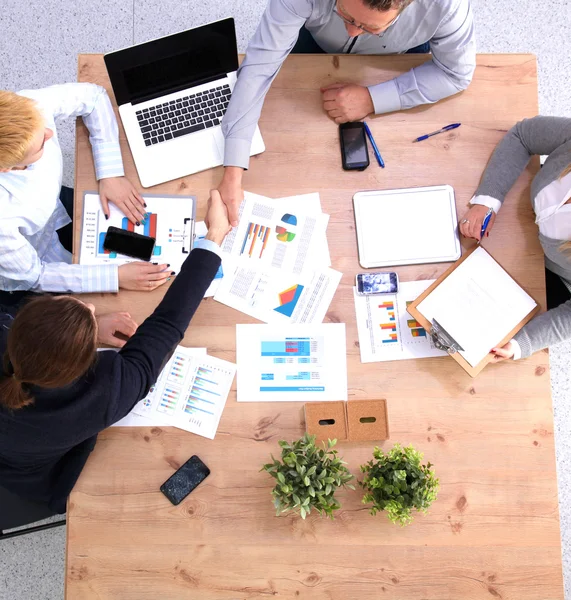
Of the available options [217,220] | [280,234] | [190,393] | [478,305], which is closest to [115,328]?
[190,393]

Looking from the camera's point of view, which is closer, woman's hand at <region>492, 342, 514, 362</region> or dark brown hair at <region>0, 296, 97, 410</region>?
dark brown hair at <region>0, 296, 97, 410</region>

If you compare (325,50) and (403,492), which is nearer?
(403,492)

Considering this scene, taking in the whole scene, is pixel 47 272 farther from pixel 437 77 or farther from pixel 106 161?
pixel 437 77

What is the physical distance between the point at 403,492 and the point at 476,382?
33 cm

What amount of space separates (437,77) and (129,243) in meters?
0.87

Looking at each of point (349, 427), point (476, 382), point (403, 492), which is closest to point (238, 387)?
point (349, 427)

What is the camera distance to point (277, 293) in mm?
1323

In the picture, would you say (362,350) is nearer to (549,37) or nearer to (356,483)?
(356,483)

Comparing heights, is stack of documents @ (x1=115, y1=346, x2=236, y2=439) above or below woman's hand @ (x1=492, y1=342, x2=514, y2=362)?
below

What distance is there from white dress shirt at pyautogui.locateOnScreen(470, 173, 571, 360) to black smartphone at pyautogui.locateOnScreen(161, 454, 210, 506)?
79 cm

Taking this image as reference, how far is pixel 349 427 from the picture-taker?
1.24 meters

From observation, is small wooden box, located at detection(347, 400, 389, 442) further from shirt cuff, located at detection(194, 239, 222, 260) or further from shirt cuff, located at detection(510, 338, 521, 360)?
shirt cuff, located at detection(194, 239, 222, 260)

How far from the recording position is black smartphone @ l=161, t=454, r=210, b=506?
1.23 meters

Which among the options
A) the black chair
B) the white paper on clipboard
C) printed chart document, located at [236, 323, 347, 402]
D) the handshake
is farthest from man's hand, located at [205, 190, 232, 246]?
the black chair
